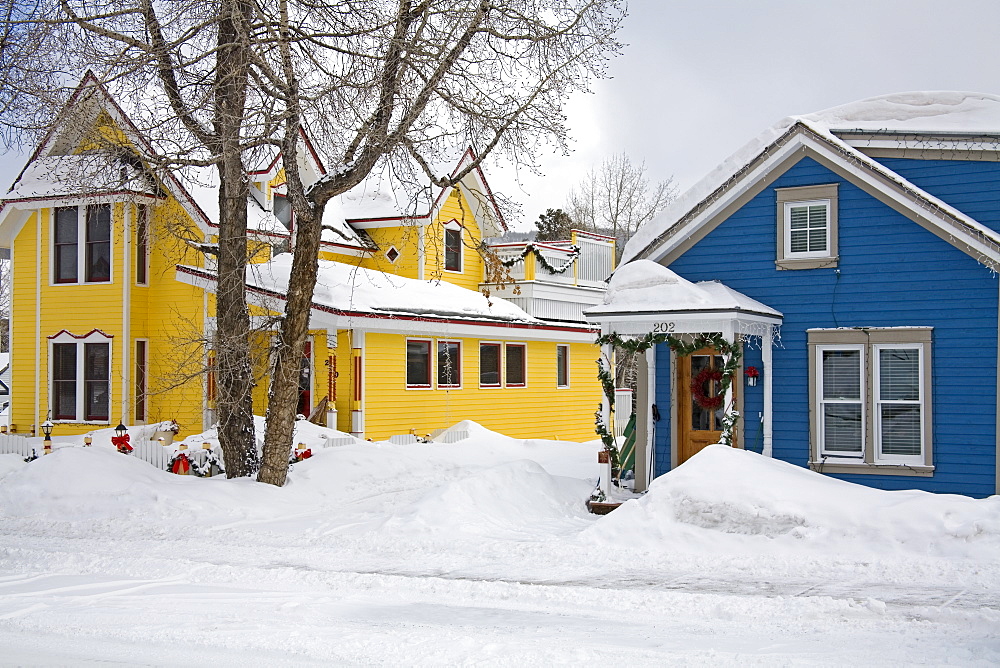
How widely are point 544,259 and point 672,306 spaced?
1540 centimetres

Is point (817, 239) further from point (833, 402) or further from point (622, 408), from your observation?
point (622, 408)

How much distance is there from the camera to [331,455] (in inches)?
667

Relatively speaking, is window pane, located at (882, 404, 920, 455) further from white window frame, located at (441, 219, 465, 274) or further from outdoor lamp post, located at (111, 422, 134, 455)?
white window frame, located at (441, 219, 465, 274)

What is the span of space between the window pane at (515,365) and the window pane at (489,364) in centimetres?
55

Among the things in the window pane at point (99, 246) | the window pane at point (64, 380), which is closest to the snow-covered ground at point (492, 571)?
the window pane at point (64, 380)

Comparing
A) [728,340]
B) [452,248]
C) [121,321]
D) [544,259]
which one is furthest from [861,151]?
[121,321]

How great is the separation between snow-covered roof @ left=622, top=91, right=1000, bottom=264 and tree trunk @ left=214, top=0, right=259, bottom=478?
6.49 metres

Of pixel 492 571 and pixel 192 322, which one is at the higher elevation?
pixel 192 322

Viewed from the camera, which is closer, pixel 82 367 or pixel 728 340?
pixel 728 340

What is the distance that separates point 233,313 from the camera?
1584 centimetres

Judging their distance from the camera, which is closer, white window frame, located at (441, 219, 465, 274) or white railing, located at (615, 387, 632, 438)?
white railing, located at (615, 387, 632, 438)

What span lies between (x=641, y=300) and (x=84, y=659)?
981 cm

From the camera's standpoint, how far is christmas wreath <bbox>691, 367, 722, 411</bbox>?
48.3ft

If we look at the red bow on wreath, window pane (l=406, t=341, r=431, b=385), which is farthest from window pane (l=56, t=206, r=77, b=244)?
window pane (l=406, t=341, r=431, b=385)
